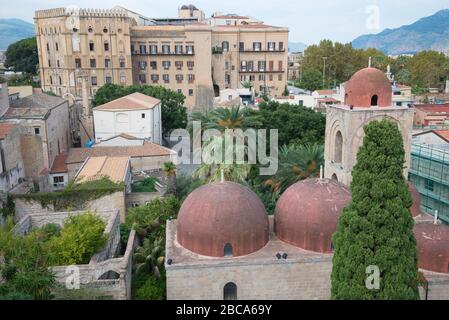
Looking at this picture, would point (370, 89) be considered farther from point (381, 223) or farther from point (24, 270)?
point (24, 270)

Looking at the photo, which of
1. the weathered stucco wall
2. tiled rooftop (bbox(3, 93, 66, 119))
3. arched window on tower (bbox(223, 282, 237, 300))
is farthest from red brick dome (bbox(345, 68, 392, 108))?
tiled rooftop (bbox(3, 93, 66, 119))

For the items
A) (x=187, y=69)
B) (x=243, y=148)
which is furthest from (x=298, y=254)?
(x=187, y=69)

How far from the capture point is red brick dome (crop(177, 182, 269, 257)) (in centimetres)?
1434

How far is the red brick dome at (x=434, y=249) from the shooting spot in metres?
14.8

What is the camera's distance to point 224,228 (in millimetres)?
14297

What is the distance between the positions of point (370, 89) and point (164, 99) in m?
33.8

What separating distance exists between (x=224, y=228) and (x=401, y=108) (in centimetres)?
916

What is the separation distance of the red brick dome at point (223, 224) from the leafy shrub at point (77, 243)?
4.94 metres

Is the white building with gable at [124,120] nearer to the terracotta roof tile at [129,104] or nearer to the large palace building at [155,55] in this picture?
the terracotta roof tile at [129,104]

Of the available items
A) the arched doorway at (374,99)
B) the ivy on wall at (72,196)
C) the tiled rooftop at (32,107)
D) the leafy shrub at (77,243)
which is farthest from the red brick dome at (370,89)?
the tiled rooftop at (32,107)

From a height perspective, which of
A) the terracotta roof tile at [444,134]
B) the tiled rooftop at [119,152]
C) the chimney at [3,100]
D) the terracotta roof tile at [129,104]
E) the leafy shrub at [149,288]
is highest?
the chimney at [3,100]

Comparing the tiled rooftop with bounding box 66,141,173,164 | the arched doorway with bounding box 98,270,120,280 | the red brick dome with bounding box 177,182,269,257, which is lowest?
the arched doorway with bounding box 98,270,120,280

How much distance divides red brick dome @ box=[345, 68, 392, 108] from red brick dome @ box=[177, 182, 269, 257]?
6.42 meters

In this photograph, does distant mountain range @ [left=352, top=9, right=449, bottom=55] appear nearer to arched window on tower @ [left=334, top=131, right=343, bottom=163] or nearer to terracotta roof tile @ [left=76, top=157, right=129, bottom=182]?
arched window on tower @ [left=334, top=131, right=343, bottom=163]
